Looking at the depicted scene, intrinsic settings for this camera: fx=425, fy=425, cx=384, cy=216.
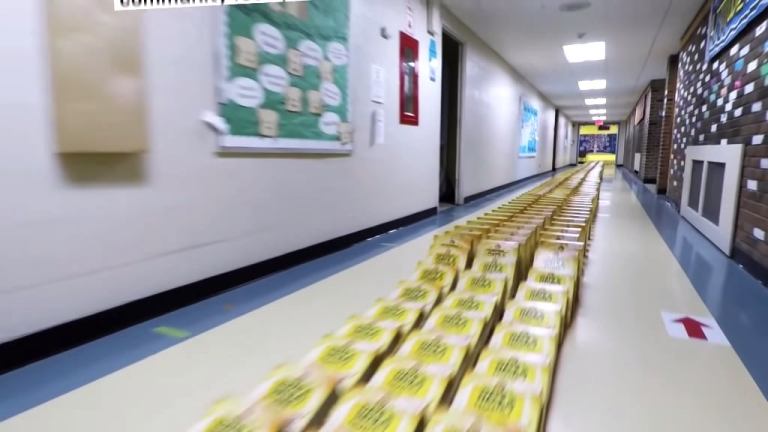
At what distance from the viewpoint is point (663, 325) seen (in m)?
1.88

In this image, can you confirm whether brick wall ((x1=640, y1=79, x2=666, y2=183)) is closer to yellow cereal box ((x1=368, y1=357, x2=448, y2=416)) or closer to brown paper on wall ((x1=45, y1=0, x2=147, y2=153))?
yellow cereal box ((x1=368, y1=357, x2=448, y2=416))

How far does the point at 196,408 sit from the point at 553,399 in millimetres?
1093

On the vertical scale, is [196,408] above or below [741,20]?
below

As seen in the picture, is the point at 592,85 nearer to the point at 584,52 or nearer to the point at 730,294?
the point at 584,52

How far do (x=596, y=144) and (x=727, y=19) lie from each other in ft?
91.2

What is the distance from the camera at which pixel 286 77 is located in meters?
2.74

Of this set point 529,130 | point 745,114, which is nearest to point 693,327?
point 745,114

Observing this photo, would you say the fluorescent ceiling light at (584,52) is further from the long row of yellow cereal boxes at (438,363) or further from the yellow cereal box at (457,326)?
the yellow cereal box at (457,326)

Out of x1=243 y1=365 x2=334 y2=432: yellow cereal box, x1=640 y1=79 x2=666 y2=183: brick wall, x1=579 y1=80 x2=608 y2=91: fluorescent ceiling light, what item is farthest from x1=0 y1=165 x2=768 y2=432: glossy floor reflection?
x1=579 y1=80 x2=608 y2=91: fluorescent ceiling light

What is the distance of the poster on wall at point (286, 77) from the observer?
238 cm

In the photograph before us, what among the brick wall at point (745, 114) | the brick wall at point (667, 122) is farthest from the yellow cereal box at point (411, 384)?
the brick wall at point (667, 122)

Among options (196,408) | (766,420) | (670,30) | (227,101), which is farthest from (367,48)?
(670,30)

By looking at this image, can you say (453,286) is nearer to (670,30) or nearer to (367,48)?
(367,48)

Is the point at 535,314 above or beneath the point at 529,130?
beneath
